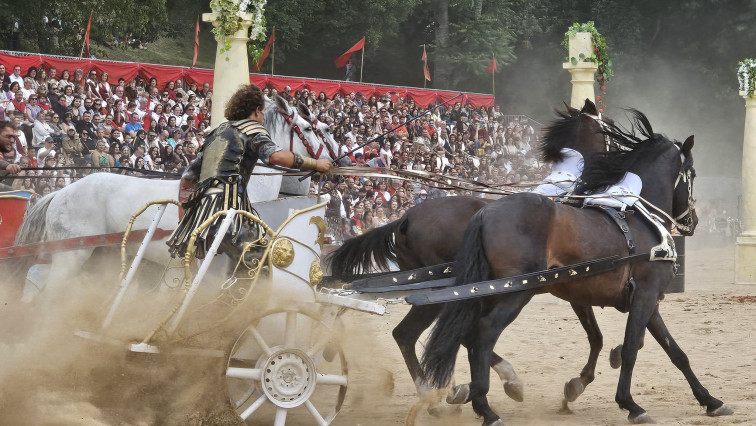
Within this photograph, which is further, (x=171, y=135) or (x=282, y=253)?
(x=171, y=135)

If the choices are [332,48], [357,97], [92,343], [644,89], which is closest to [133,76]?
[357,97]

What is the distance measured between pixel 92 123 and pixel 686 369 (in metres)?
11.1

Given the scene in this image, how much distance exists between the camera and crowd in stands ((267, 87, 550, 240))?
1655cm

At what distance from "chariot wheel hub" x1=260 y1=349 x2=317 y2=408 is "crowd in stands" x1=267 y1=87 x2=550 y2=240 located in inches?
336

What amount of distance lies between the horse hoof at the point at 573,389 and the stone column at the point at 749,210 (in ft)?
37.5

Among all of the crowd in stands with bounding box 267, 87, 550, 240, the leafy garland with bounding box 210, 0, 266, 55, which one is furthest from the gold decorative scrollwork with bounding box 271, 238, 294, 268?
the crowd in stands with bounding box 267, 87, 550, 240

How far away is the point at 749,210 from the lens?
1766 cm

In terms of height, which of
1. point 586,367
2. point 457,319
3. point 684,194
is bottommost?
point 586,367

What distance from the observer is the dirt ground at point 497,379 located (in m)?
5.59

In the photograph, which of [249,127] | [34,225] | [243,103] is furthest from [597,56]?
[249,127]

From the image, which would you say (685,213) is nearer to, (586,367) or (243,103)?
(586,367)

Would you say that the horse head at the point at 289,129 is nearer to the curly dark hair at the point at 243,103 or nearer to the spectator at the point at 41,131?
the curly dark hair at the point at 243,103

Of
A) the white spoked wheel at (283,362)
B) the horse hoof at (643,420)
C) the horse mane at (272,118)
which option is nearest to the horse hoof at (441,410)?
the horse hoof at (643,420)

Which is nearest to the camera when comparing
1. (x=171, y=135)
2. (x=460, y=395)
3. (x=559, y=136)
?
(x=460, y=395)
